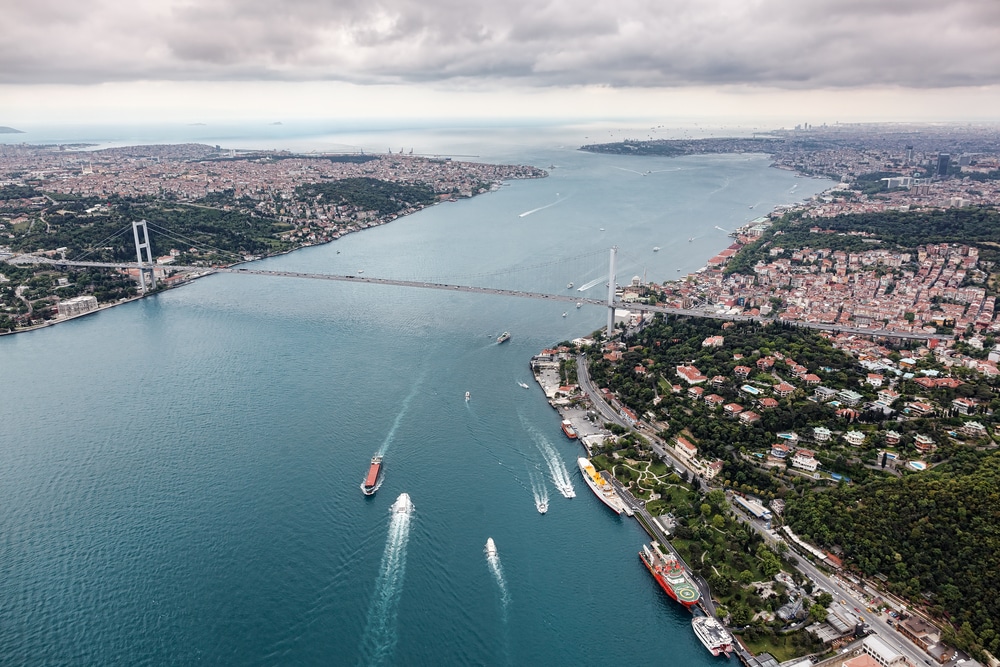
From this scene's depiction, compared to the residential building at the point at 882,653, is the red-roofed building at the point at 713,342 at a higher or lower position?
higher

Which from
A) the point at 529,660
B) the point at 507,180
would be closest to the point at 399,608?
the point at 529,660

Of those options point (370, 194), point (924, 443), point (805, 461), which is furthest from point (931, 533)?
point (370, 194)

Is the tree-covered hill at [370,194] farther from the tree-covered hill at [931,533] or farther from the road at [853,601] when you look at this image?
the tree-covered hill at [931,533]

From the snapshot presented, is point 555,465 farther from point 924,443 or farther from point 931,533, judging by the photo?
point 924,443

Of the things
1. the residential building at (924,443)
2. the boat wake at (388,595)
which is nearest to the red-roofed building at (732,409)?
the residential building at (924,443)

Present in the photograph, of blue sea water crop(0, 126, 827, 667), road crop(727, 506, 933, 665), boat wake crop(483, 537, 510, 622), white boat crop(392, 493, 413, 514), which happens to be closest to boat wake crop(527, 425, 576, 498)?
blue sea water crop(0, 126, 827, 667)

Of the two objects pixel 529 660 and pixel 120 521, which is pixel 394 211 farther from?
pixel 529 660

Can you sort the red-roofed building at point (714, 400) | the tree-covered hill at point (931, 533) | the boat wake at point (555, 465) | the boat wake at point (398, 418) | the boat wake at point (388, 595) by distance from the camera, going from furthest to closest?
the red-roofed building at point (714, 400), the boat wake at point (398, 418), the boat wake at point (555, 465), the tree-covered hill at point (931, 533), the boat wake at point (388, 595)
